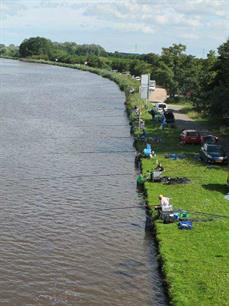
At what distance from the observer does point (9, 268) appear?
921 inches

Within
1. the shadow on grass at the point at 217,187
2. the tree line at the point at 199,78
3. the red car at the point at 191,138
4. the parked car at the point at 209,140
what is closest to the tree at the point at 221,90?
the tree line at the point at 199,78

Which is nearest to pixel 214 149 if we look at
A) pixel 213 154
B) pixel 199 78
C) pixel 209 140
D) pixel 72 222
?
pixel 213 154

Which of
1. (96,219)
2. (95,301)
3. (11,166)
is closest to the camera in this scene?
(95,301)

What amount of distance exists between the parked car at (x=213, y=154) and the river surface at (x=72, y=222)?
19.3 feet

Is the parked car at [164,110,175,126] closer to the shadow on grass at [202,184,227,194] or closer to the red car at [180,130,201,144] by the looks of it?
the red car at [180,130,201,144]

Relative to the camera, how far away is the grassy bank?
20.5m

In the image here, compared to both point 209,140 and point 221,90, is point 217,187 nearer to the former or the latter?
point 209,140

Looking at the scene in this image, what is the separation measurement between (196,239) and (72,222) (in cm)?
723

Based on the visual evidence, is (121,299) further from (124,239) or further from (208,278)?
(124,239)

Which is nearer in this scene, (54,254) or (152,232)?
(54,254)

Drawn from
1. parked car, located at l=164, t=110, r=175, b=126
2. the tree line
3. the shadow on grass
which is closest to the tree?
the tree line

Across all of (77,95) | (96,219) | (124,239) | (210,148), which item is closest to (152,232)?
(124,239)

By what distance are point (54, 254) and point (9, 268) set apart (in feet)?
8.03

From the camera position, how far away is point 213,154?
41094 millimetres
